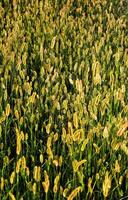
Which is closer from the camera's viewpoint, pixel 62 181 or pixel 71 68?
pixel 62 181

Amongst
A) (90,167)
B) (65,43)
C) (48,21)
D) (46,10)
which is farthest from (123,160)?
(46,10)

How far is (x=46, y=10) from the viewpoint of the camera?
375 centimetres

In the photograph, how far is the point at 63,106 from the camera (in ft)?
6.73

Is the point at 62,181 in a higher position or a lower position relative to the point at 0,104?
lower

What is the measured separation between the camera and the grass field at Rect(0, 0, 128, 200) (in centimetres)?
172

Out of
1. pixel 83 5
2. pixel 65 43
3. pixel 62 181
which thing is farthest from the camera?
pixel 83 5

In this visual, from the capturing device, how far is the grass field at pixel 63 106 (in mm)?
1722

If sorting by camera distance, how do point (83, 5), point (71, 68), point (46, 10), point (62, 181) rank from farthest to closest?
1. point (83, 5)
2. point (46, 10)
3. point (71, 68)
4. point (62, 181)

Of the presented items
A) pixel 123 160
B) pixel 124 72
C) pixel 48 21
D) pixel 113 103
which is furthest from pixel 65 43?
pixel 123 160

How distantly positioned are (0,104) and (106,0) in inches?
102

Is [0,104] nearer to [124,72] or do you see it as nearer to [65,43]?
[124,72]

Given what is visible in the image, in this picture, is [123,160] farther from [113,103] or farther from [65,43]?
[65,43]

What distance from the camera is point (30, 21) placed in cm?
356

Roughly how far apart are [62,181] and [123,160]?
272 millimetres
